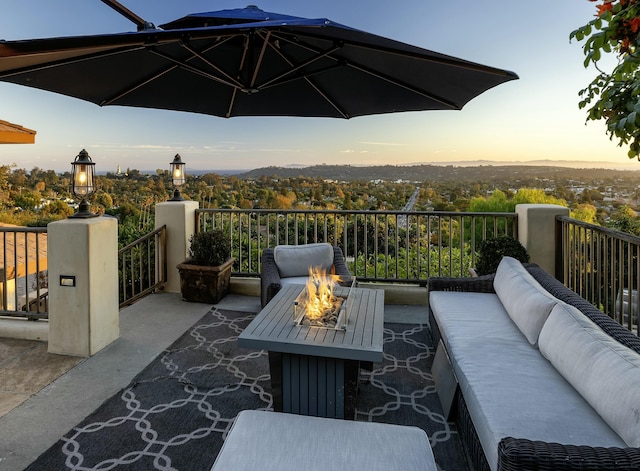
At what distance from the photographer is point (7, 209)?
7906 millimetres

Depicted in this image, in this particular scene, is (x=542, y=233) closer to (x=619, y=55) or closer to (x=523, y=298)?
(x=523, y=298)

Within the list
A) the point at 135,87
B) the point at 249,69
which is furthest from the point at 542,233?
the point at 135,87

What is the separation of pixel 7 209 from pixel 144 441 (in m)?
7.98

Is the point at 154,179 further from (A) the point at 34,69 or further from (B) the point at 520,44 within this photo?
(B) the point at 520,44

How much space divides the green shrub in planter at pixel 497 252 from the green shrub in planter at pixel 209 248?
9.70 ft

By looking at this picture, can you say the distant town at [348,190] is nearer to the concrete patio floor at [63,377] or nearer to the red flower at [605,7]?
the concrete patio floor at [63,377]

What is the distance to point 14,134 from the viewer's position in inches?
169

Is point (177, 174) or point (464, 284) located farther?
point (177, 174)

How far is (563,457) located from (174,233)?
4796 mm

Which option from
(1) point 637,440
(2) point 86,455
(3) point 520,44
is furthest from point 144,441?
(3) point 520,44

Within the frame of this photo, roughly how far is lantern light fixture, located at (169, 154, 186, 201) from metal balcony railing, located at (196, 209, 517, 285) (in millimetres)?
359

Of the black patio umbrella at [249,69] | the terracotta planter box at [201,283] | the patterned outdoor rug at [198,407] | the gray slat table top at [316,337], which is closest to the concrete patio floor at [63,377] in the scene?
the patterned outdoor rug at [198,407]

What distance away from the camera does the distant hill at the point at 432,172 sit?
6.94m

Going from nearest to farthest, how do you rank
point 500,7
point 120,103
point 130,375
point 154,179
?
point 130,375 → point 120,103 → point 500,7 → point 154,179
